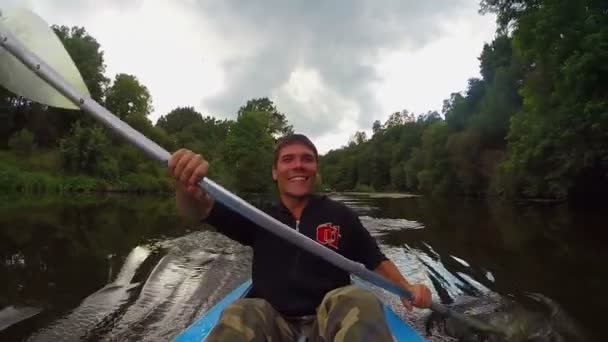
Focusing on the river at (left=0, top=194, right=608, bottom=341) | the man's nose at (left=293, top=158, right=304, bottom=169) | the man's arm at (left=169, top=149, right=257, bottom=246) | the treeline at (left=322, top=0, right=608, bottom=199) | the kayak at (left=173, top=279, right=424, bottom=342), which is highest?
the treeline at (left=322, top=0, right=608, bottom=199)

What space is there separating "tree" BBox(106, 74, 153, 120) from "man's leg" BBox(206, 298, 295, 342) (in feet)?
174

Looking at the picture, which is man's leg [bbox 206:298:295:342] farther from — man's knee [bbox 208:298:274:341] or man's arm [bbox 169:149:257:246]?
man's arm [bbox 169:149:257:246]

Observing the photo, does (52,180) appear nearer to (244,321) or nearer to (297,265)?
(297,265)

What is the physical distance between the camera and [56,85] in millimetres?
1931

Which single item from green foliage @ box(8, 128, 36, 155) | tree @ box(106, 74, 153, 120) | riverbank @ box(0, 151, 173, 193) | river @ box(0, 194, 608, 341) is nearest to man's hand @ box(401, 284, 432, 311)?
river @ box(0, 194, 608, 341)

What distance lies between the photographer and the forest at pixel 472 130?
1473cm

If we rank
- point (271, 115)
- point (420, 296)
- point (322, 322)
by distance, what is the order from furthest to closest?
1. point (271, 115)
2. point (420, 296)
3. point (322, 322)

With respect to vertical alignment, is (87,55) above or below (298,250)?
above

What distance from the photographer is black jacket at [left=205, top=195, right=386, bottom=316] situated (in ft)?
7.86

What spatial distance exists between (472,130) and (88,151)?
102 ft

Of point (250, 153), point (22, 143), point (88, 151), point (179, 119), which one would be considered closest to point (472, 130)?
point (250, 153)

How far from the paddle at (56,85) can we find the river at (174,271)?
2.57 meters

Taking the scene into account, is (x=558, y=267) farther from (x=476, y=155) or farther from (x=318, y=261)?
(x=476, y=155)

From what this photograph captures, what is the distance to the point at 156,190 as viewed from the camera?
122 ft
